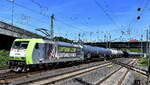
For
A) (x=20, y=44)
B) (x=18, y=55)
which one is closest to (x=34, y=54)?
(x=18, y=55)

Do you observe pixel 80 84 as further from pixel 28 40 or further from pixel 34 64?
pixel 28 40

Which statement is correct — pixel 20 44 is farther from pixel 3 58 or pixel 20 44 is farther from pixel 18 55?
pixel 3 58

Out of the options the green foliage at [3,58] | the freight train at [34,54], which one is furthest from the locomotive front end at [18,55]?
the green foliage at [3,58]

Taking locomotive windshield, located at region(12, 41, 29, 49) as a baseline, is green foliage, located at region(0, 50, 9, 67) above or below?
below

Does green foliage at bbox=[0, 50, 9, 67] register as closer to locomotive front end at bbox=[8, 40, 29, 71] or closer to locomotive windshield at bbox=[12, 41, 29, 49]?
locomotive windshield at bbox=[12, 41, 29, 49]

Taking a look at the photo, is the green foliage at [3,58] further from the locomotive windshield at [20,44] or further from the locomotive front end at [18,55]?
the locomotive front end at [18,55]

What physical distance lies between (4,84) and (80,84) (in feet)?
16.4

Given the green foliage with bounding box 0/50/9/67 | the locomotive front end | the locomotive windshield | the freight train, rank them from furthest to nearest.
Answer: the green foliage with bounding box 0/50/9/67 < the locomotive windshield < the freight train < the locomotive front end

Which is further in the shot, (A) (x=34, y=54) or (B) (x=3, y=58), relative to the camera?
(B) (x=3, y=58)

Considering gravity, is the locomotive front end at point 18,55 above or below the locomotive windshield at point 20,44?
below

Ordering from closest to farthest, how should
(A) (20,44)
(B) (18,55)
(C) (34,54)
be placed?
(B) (18,55) < (C) (34,54) < (A) (20,44)

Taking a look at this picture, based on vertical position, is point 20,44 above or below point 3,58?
above

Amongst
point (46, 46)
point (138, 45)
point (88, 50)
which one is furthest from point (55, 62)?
point (138, 45)

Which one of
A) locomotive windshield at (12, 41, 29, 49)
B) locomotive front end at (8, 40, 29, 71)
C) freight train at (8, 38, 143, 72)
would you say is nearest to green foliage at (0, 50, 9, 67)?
freight train at (8, 38, 143, 72)
